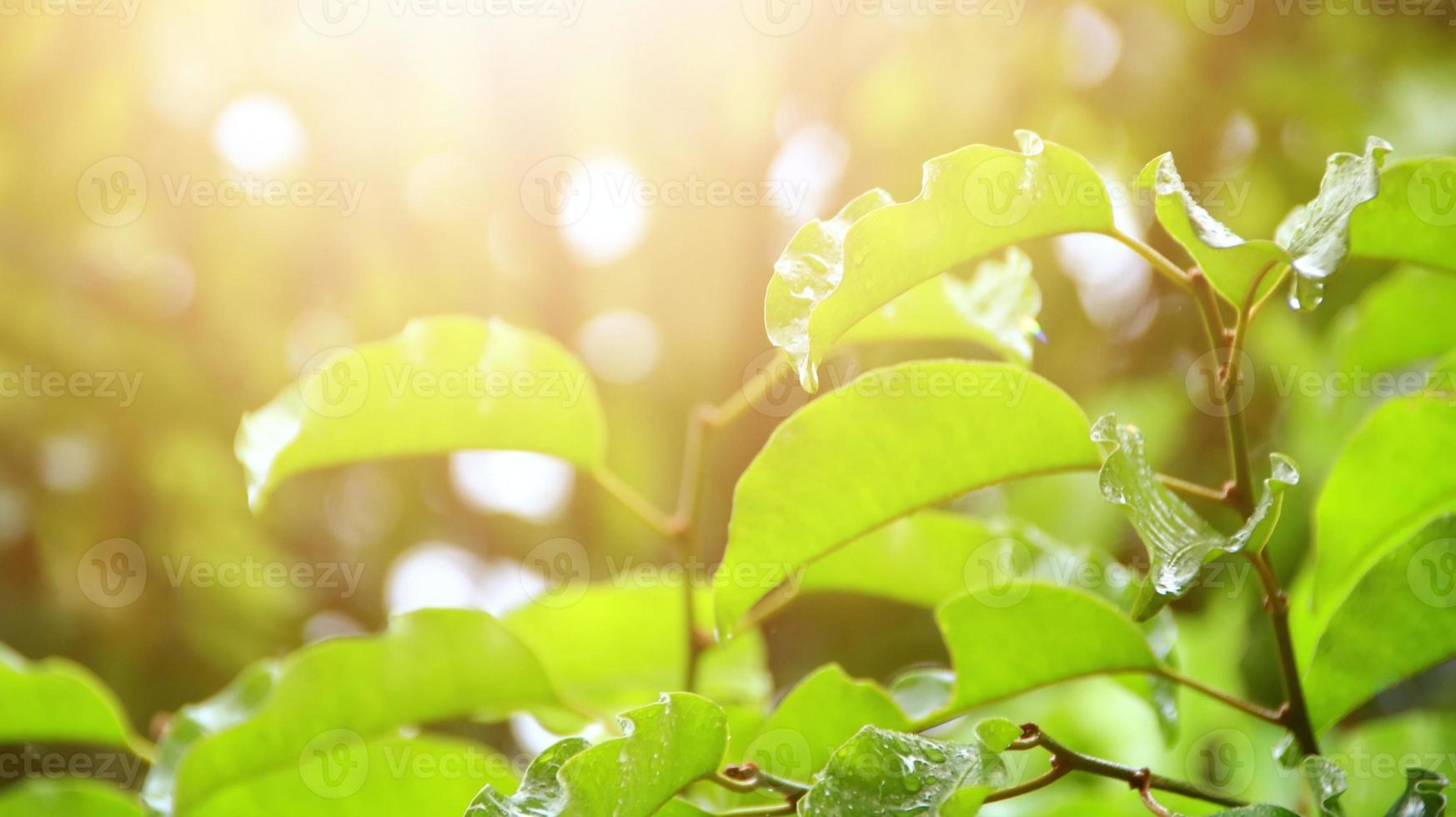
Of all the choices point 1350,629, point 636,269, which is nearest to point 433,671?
point 1350,629

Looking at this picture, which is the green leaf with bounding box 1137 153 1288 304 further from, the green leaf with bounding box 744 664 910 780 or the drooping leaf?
the green leaf with bounding box 744 664 910 780

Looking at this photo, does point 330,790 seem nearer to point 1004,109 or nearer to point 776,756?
point 776,756

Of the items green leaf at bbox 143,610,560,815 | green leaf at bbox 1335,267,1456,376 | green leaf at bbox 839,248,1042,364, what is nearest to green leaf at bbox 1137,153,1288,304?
green leaf at bbox 839,248,1042,364

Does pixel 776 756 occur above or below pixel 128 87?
below

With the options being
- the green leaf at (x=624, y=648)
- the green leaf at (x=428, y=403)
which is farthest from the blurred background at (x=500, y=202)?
the green leaf at (x=428, y=403)

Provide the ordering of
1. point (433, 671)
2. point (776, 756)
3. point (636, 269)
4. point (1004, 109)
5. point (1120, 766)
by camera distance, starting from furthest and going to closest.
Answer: point (636, 269) → point (1004, 109) → point (433, 671) → point (776, 756) → point (1120, 766)

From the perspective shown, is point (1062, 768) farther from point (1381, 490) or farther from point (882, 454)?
point (1381, 490)

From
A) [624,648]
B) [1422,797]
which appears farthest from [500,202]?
[1422,797]
